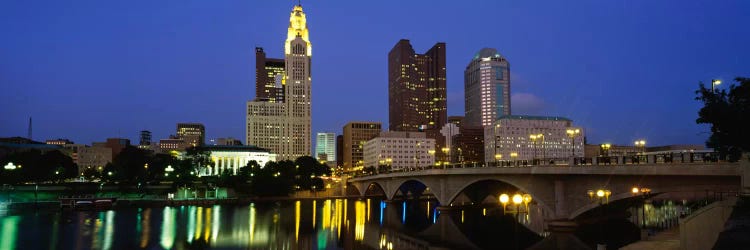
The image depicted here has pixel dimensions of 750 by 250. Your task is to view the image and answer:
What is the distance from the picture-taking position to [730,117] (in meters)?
33.4

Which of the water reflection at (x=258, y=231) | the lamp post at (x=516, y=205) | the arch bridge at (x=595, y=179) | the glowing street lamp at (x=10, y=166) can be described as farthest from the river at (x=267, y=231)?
the glowing street lamp at (x=10, y=166)

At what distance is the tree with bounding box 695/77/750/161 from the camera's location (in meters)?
33.1

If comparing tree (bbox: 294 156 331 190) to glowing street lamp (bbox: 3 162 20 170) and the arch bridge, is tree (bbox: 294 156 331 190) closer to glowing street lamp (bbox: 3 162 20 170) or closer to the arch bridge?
glowing street lamp (bbox: 3 162 20 170)

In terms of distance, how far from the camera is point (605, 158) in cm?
4803

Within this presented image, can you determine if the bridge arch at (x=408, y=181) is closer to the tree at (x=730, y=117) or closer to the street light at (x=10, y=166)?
the tree at (x=730, y=117)

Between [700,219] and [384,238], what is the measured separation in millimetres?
35271

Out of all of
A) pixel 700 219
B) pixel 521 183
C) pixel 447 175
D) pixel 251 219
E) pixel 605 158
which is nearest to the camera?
pixel 700 219

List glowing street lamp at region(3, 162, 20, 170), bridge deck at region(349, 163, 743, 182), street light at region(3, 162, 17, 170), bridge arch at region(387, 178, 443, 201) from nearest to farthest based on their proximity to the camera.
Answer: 1. bridge deck at region(349, 163, 743, 182)
2. bridge arch at region(387, 178, 443, 201)
3. glowing street lamp at region(3, 162, 20, 170)
4. street light at region(3, 162, 17, 170)

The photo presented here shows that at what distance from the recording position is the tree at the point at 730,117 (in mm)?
33062

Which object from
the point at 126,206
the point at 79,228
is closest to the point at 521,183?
the point at 79,228

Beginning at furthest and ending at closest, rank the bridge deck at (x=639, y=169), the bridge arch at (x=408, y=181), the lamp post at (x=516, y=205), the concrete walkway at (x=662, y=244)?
1. the bridge arch at (x=408, y=181)
2. the concrete walkway at (x=662, y=244)
3. the bridge deck at (x=639, y=169)
4. the lamp post at (x=516, y=205)

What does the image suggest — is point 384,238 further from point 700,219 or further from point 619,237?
point 700,219

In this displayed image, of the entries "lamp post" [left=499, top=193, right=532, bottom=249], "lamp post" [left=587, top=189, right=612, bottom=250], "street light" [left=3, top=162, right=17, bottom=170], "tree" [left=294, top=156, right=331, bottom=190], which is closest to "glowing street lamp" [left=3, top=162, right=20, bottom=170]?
"street light" [left=3, top=162, right=17, bottom=170]

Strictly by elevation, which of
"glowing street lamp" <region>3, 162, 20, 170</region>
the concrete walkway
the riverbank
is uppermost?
"glowing street lamp" <region>3, 162, 20, 170</region>
